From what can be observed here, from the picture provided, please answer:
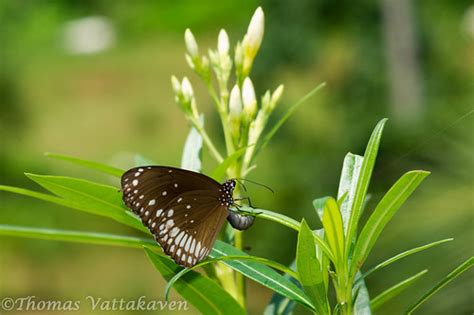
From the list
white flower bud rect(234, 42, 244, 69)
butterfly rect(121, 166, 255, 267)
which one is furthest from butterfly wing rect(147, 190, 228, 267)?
white flower bud rect(234, 42, 244, 69)

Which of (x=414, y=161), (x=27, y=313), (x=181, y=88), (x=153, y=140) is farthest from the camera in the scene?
(x=153, y=140)

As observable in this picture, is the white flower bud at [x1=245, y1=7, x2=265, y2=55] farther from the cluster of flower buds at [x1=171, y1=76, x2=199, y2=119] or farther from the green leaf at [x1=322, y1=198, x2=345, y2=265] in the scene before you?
the green leaf at [x1=322, y1=198, x2=345, y2=265]

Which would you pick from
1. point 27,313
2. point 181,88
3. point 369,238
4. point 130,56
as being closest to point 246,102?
point 181,88

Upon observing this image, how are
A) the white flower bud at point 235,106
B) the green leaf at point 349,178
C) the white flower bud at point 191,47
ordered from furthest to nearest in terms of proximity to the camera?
the white flower bud at point 191,47 → the white flower bud at point 235,106 → the green leaf at point 349,178

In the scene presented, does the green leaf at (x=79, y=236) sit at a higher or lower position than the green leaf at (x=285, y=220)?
lower

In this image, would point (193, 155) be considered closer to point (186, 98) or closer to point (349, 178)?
point (186, 98)

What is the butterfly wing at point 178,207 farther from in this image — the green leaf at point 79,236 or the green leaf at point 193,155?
the green leaf at point 193,155

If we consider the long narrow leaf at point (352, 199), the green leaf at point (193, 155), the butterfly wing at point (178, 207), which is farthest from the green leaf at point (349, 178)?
the green leaf at point (193, 155)

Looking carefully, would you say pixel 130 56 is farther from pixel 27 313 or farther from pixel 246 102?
pixel 246 102
